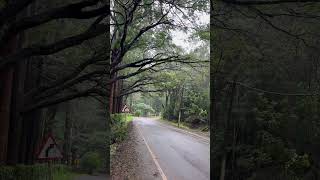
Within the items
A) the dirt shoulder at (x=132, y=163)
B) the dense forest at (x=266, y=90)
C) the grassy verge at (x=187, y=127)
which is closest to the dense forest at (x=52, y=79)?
the dirt shoulder at (x=132, y=163)

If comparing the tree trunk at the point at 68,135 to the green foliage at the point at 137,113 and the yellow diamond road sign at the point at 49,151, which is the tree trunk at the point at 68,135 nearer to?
the yellow diamond road sign at the point at 49,151

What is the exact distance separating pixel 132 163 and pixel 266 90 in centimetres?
217

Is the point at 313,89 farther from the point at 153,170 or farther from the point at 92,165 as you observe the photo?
the point at 92,165

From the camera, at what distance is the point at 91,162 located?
212 inches

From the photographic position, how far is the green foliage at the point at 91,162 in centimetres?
528

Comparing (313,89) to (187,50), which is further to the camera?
(313,89)

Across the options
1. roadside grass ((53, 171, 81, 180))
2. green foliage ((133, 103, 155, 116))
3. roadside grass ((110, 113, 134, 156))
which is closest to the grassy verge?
green foliage ((133, 103, 155, 116))

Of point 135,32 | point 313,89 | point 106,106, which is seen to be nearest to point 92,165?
point 106,106

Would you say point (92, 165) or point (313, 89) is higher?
point (313, 89)

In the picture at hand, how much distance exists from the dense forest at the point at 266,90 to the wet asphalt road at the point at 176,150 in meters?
0.42

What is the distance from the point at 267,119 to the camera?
571 cm

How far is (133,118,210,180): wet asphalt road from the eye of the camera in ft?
16.5

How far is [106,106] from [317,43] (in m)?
3.17

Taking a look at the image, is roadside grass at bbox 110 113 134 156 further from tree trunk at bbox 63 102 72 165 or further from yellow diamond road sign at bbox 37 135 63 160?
yellow diamond road sign at bbox 37 135 63 160
